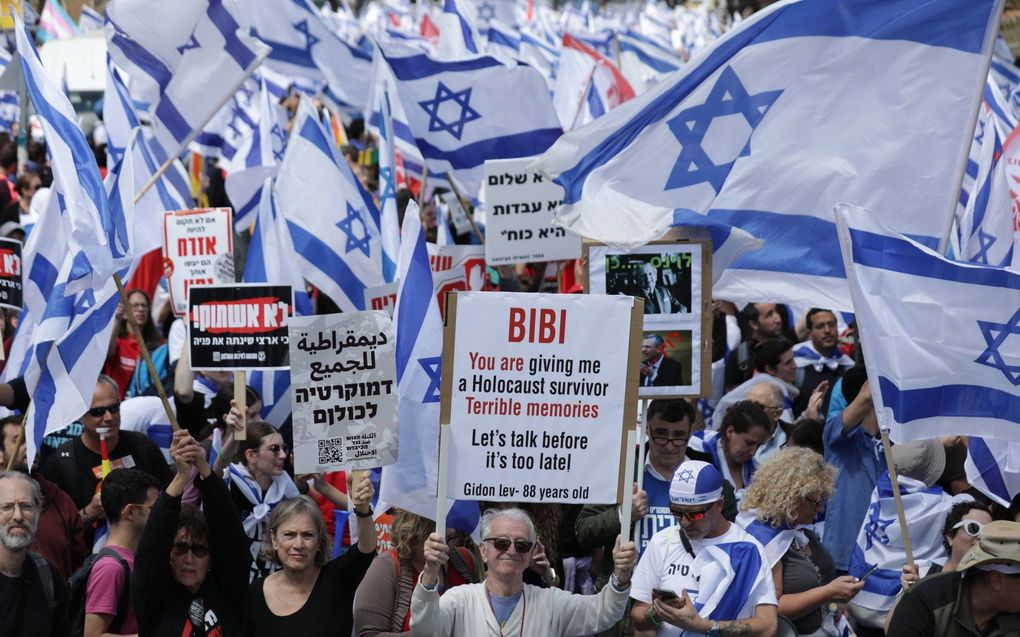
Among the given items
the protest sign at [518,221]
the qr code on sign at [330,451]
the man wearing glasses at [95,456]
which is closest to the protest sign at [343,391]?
the qr code on sign at [330,451]

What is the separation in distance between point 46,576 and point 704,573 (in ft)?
8.72

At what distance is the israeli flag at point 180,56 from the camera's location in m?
10.3

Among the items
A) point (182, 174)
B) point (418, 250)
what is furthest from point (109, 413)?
point (182, 174)

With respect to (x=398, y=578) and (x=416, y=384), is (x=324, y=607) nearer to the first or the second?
(x=398, y=578)

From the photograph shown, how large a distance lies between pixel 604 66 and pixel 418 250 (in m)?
8.67

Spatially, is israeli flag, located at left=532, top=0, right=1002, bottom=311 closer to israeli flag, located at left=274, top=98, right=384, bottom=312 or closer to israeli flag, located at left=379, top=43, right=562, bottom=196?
israeli flag, located at left=274, top=98, right=384, bottom=312

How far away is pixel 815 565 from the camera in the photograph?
7.22 metres

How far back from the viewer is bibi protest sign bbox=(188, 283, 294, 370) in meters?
8.60

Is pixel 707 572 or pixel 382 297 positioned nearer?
pixel 707 572

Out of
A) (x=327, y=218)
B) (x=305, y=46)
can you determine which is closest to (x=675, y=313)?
(x=327, y=218)

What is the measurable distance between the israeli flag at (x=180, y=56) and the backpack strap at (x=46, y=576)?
12.7 ft

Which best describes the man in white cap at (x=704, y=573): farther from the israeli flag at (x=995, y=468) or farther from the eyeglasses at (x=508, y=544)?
the israeli flag at (x=995, y=468)

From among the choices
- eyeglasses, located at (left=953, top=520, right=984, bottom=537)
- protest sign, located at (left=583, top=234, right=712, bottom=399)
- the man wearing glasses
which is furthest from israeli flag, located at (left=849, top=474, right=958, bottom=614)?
the man wearing glasses

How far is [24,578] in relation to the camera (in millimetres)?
6734
